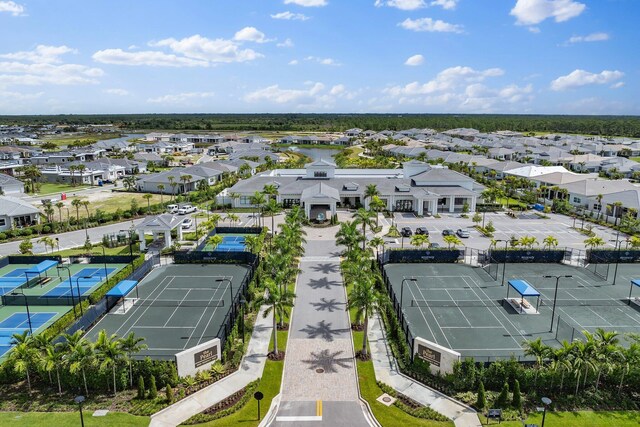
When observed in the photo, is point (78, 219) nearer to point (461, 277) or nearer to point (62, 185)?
point (62, 185)

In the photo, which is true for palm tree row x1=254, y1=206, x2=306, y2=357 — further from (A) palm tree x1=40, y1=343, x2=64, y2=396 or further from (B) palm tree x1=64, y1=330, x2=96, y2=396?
(A) palm tree x1=40, y1=343, x2=64, y2=396

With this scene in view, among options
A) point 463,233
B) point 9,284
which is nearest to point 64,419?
point 9,284

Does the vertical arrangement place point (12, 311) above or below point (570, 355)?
below

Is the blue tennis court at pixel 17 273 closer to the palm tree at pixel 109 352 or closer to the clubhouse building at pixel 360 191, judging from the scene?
the palm tree at pixel 109 352

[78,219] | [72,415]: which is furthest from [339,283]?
[78,219]

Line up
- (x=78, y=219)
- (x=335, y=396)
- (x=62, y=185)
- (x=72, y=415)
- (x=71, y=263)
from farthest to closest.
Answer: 1. (x=62, y=185)
2. (x=78, y=219)
3. (x=71, y=263)
4. (x=335, y=396)
5. (x=72, y=415)

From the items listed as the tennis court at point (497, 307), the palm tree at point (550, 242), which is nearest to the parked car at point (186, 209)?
the tennis court at point (497, 307)
